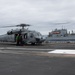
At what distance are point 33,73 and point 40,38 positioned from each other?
97.8 ft

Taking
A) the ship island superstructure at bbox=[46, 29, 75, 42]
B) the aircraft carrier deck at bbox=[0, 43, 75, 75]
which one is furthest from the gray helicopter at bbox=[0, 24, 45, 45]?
the ship island superstructure at bbox=[46, 29, 75, 42]

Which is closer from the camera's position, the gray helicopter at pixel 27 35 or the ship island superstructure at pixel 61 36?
the gray helicopter at pixel 27 35

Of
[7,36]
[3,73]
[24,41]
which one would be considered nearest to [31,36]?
[24,41]

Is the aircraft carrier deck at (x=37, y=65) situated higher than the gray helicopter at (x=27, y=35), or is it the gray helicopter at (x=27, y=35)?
the gray helicopter at (x=27, y=35)

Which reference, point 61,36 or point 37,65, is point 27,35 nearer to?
point 37,65

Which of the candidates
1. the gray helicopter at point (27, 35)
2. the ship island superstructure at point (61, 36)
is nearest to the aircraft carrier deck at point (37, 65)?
the gray helicopter at point (27, 35)

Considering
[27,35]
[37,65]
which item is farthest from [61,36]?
[37,65]

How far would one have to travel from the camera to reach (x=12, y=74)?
35.0 feet

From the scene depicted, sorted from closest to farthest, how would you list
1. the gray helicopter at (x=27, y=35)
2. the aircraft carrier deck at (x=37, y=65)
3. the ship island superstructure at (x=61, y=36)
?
the aircraft carrier deck at (x=37, y=65)
the gray helicopter at (x=27, y=35)
the ship island superstructure at (x=61, y=36)

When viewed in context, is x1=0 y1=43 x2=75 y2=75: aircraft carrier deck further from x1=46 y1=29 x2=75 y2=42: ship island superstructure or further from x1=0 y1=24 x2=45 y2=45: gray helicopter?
x1=46 y1=29 x2=75 y2=42: ship island superstructure

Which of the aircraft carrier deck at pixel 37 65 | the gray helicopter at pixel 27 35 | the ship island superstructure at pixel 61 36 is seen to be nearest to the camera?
the aircraft carrier deck at pixel 37 65

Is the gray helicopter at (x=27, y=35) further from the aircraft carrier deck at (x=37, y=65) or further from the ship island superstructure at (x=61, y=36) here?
the ship island superstructure at (x=61, y=36)

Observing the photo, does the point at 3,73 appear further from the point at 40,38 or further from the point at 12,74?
the point at 40,38

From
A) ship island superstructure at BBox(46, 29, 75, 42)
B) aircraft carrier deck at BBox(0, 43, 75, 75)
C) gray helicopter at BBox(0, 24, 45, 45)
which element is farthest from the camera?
ship island superstructure at BBox(46, 29, 75, 42)
